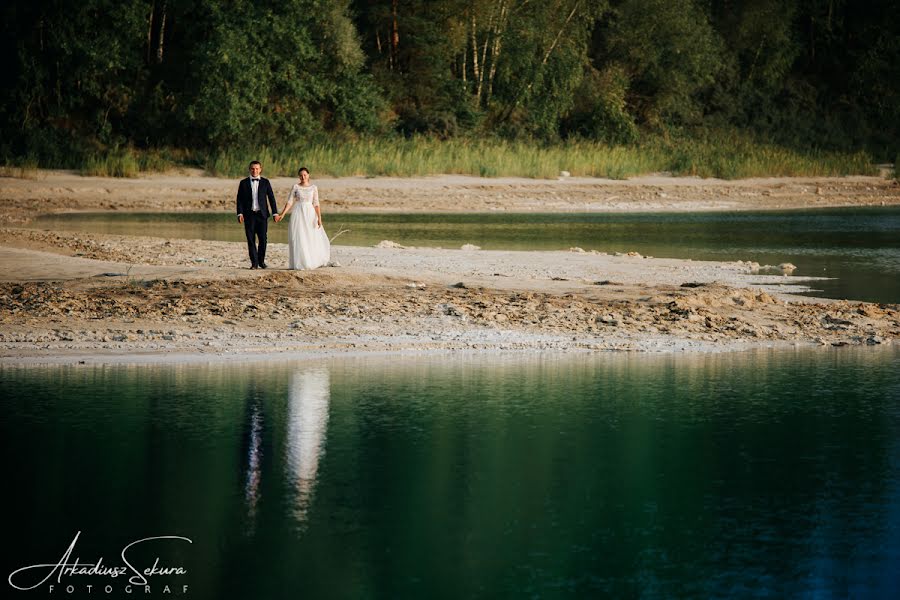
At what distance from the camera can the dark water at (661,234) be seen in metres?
24.8

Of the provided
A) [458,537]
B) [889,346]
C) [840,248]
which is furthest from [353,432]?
[840,248]

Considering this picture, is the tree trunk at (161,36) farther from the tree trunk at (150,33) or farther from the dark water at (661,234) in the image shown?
the dark water at (661,234)

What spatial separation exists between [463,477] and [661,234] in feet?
74.6

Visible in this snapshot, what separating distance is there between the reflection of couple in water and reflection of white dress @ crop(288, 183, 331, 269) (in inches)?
208

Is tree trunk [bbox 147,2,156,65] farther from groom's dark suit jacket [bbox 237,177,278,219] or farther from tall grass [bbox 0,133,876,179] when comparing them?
groom's dark suit jacket [bbox 237,177,278,219]

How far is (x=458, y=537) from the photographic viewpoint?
8.13 metres

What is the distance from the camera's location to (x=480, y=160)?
47.3 m

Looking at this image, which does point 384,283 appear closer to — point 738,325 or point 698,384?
point 738,325

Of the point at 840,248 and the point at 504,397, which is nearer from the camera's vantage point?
the point at 504,397

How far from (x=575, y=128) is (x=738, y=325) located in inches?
1777

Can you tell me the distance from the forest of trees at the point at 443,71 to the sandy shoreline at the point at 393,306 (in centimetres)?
→ 2389

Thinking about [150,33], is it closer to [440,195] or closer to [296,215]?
[440,195]

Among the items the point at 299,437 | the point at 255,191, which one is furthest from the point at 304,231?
the point at 299,437

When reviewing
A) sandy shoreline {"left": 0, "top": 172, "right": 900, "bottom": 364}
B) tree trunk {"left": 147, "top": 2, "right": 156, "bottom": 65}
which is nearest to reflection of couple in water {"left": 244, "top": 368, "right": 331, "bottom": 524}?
sandy shoreline {"left": 0, "top": 172, "right": 900, "bottom": 364}
